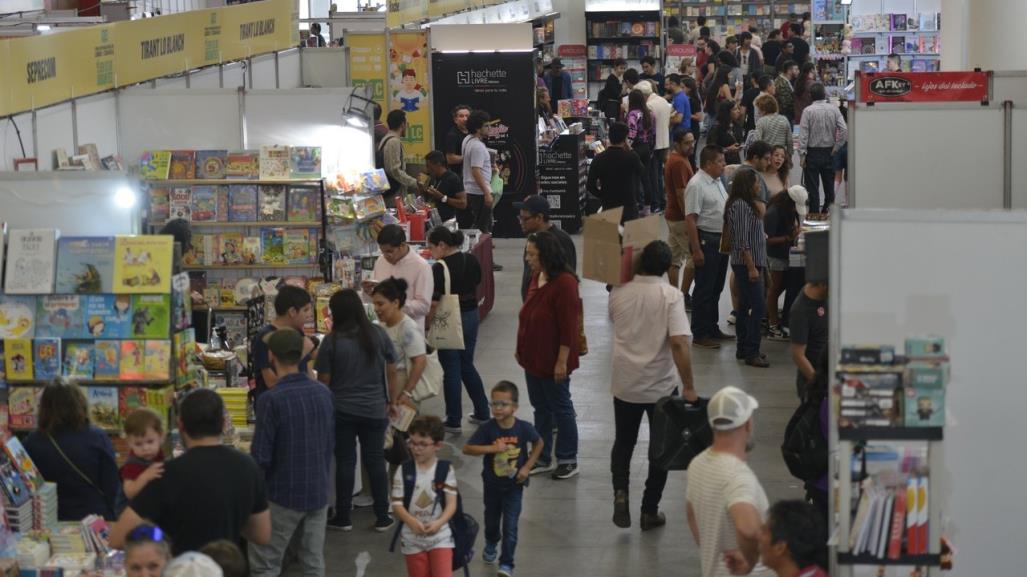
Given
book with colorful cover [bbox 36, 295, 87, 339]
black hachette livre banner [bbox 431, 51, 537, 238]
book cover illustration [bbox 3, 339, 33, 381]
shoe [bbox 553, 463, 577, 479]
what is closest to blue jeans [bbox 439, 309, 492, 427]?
shoe [bbox 553, 463, 577, 479]

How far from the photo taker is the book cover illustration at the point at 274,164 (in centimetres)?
964

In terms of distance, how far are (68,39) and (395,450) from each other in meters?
3.93

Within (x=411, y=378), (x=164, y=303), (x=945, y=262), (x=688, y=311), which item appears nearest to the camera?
(x=945, y=262)

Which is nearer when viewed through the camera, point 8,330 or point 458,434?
point 8,330

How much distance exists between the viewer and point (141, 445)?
5477 mm

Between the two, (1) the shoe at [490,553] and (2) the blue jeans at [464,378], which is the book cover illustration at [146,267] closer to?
(1) the shoe at [490,553]

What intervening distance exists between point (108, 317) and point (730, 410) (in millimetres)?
3018

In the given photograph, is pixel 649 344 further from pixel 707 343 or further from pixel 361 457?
pixel 707 343

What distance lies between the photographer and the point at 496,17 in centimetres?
2306

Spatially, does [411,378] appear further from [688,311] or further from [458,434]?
[688,311]

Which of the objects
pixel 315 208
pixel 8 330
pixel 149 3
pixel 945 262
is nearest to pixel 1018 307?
pixel 945 262

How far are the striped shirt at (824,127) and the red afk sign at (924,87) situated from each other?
6.78 metres

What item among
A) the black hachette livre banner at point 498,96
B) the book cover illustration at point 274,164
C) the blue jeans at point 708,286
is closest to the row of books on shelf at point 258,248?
the book cover illustration at point 274,164

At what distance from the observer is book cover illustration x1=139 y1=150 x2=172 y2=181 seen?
984 cm
